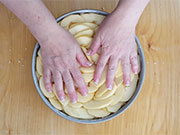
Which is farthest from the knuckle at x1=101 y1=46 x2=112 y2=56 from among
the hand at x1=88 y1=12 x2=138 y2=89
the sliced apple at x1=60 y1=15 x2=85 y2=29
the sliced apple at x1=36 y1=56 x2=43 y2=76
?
the sliced apple at x1=36 y1=56 x2=43 y2=76

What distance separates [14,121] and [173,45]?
974mm

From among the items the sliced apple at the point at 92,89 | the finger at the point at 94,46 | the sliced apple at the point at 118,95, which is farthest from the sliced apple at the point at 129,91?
the finger at the point at 94,46

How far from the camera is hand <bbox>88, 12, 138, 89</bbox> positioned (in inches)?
41.4

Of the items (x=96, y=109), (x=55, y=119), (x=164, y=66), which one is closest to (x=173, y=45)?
(x=164, y=66)

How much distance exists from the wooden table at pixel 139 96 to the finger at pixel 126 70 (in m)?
0.16

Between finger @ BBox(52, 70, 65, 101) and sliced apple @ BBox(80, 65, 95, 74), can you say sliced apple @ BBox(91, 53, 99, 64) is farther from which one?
finger @ BBox(52, 70, 65, 101)

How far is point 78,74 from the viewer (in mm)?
1048

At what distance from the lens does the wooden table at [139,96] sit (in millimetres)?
1160

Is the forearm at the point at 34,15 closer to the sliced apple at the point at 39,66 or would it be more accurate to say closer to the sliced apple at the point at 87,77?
the sliced apple at the point at 39,66

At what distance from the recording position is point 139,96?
3.86ft

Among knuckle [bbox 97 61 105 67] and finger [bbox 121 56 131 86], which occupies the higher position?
knuckle [bbox 97 61 105 67]

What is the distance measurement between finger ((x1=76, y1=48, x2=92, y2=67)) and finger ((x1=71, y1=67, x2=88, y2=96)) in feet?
0.14

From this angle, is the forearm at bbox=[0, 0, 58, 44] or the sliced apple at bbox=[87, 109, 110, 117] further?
the sliced apple at bbox=[87, 109, 110, 117]

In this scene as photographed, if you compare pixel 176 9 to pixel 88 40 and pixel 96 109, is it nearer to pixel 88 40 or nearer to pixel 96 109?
pixel 88 40
